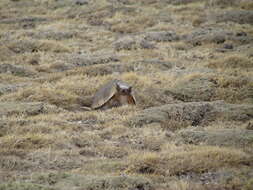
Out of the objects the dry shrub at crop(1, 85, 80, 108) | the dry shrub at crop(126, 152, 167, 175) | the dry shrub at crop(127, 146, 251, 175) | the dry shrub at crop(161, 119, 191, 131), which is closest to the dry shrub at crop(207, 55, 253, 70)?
the dry shrub at crop(1, 85, 80, 108)

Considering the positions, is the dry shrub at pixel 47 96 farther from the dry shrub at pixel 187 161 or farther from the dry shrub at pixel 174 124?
the dry shrub at pixel 187 161

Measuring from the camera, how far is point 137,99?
13.8 metres

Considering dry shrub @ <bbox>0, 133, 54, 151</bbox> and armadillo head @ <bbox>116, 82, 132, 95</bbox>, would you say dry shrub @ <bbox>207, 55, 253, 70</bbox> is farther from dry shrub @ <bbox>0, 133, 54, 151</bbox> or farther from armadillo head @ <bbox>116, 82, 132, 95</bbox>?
dry shrub @ <bbox>0, 133, 54, 151</bbox>

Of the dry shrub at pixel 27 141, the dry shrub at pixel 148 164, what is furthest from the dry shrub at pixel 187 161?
the dry shrub at pixel 27 141

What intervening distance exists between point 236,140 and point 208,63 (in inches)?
334

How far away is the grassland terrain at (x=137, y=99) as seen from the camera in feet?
27.3

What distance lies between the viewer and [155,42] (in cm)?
2214

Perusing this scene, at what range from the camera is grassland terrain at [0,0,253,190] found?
8312 mm

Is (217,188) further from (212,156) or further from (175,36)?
(175,36)

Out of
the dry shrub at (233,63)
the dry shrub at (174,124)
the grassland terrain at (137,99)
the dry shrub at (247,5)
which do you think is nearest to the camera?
the grassland terrain at (137,99)

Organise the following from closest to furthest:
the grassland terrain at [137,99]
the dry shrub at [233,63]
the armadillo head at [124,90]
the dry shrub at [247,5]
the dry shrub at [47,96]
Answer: the grassland terrain at [137,99], the armadillo head at [124,90], the dry shrub at [47,96], the dry shrub at [233,63], the dry shrub at [247,5]

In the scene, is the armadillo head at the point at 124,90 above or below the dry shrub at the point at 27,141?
below

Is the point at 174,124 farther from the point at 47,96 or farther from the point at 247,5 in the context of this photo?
the point at 247,5

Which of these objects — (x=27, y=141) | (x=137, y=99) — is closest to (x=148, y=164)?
(x=27, y=141)
